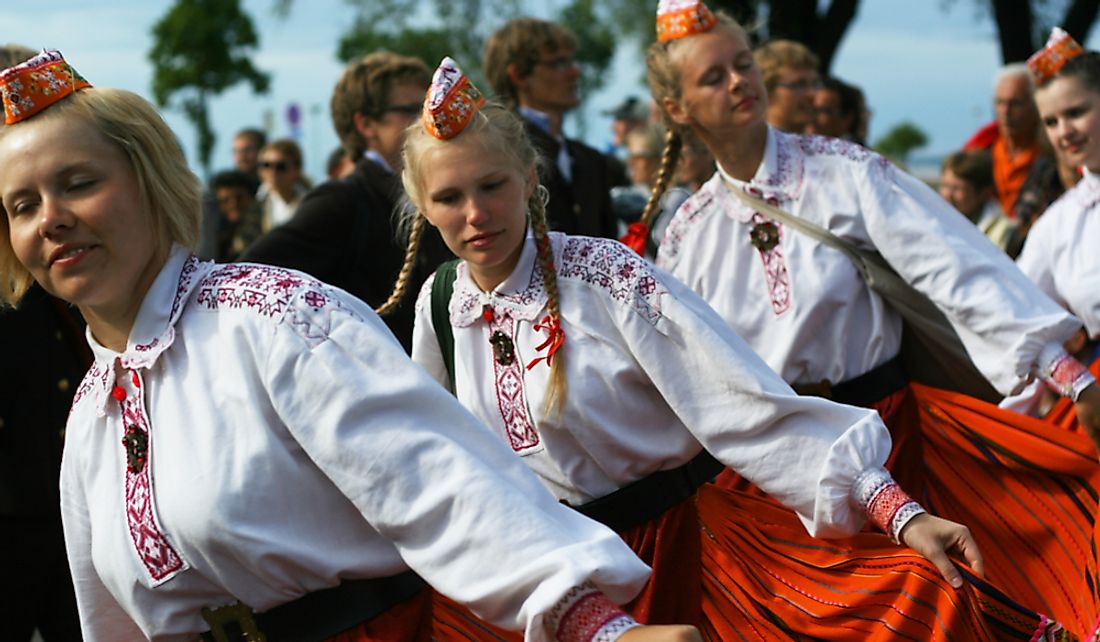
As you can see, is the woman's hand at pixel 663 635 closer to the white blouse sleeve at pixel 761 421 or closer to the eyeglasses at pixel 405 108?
the white blouse sleeve at pixel 761 421

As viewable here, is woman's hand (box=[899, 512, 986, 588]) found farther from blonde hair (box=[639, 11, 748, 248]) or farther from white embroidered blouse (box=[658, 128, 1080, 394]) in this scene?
blonde hair (box=[639, 11, 748, 248])

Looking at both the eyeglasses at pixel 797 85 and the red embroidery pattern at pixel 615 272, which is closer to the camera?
the red embroidery pattern at pixel 615 272

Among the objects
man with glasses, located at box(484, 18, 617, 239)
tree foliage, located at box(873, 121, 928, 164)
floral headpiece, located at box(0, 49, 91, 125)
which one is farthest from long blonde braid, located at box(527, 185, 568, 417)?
tree foliage, located at box(873, 121, 928, 164)

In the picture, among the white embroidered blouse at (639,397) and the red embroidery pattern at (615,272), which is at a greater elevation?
the red embroidery pattern at (615,272)

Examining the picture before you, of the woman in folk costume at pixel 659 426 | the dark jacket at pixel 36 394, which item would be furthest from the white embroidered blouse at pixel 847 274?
the dark jacket at pixel 36 394

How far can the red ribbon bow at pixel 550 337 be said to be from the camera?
3.41 metres

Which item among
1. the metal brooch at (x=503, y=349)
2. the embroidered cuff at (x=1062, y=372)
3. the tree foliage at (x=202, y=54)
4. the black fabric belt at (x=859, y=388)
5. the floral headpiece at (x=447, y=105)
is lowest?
the tree foliage at (x=202, y=54)

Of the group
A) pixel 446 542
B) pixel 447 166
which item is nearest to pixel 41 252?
pixel 446 542

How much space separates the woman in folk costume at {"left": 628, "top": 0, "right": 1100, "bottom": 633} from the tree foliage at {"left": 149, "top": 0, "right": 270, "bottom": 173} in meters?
29.0

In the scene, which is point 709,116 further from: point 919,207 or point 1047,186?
point 1047,186

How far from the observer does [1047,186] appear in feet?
23.2

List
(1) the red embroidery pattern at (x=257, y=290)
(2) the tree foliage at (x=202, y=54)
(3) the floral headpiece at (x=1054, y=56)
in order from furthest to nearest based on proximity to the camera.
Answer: (2) the tree foliage at (x=202, y=54) → (3) the floral headpiece at (x=1054, y=56) → (1) the red embroidery pattern at (x=257, y=290)

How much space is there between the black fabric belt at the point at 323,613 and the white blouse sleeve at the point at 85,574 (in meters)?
0.29

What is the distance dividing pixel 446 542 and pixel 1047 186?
5.55 metres
